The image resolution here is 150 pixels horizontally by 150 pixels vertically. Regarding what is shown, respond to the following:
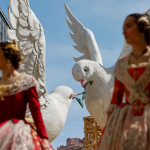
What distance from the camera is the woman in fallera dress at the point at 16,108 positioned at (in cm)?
363

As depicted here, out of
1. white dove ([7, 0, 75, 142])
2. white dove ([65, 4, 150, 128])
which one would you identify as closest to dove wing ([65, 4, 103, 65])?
white dove ([65, 4, 150, 128])

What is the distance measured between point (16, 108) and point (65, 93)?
466cm

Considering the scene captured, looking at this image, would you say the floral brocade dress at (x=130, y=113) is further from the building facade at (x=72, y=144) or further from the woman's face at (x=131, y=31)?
the building facade at (x=72, y=144)

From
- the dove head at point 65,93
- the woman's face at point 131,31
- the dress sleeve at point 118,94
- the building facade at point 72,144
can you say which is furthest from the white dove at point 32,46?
the building facade at point 72,144

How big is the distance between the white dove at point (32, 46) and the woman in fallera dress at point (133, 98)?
4260mm

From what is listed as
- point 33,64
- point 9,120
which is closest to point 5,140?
point 9,120

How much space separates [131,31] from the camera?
11.7ft

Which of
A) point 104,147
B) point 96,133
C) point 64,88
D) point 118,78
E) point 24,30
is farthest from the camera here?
point 96,133

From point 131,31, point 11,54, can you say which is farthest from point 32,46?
point 131,31

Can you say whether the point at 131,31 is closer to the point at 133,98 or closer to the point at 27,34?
the point at 133,98

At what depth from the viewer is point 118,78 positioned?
12.2ft

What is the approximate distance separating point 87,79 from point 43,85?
87 centimetres

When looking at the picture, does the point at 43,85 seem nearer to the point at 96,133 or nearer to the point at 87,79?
the point at 87,79

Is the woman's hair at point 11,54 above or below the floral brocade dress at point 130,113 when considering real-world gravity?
above
